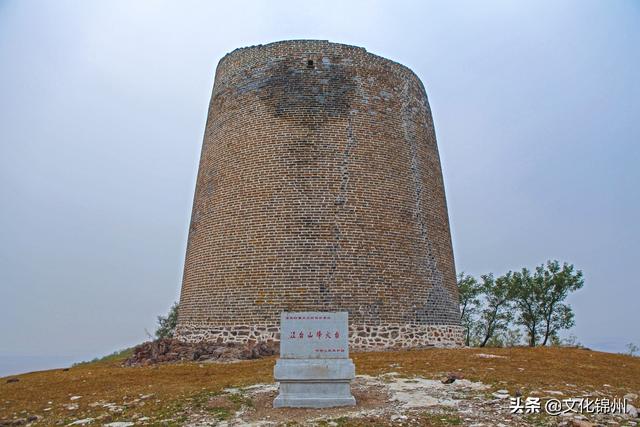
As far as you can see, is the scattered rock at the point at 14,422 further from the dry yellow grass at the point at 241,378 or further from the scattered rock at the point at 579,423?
the scattered rock at the point at 579,423

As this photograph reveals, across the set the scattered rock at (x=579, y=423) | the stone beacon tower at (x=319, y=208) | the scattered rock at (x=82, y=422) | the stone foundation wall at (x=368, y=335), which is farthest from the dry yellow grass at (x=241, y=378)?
the stone beacon tower at (x=319, y=208)

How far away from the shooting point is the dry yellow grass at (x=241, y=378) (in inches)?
376

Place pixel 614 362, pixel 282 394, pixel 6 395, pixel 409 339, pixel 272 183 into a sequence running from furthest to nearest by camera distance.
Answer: pixel 272 183
pixel 409 339
pixel 614 362
pixel 6 395
pixel 282 394

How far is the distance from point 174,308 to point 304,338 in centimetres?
2342

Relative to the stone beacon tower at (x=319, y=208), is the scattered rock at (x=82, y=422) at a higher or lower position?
lower

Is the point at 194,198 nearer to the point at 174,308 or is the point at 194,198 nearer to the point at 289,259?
the point at 289,259

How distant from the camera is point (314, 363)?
895 centimetres

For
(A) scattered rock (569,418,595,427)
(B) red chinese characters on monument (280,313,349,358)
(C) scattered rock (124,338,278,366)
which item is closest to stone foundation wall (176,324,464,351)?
(C) scattered rock (124,338,278,366)

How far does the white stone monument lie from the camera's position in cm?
875

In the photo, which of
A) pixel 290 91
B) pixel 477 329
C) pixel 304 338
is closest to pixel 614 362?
pixel 304 338

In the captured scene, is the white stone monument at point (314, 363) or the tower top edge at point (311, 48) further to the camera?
the tower top edge at point (311, 48)

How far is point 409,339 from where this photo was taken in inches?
635

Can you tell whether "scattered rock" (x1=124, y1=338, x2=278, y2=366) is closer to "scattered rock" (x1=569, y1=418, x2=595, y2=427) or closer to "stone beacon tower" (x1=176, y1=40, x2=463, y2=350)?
"stone beacon tower" (x1=176, y1=40, x2=463, y2=350)

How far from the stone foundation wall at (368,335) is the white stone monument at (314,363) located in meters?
6.65
